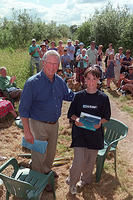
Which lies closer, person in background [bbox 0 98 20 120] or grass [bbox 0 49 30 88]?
person in background [bbox 0 98 20 120]

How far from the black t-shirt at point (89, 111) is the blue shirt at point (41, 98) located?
0.26m

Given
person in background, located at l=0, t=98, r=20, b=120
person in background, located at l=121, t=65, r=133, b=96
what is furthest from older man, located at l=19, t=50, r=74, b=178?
person in background, located at l=121, t=65, r=133, b=96

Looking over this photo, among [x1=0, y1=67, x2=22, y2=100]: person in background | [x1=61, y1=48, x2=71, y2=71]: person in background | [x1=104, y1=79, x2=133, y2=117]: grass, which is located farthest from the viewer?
[x1=61, y1=48, x2=71, y2=71]: person in background

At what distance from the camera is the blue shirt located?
93.3 inches

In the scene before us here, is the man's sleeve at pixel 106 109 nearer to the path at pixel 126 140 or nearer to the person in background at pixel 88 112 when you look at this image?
the person in background at pixel 88 112

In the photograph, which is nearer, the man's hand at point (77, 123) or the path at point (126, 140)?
the man's hand at point (77, 123)

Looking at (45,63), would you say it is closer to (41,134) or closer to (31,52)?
(41,134)

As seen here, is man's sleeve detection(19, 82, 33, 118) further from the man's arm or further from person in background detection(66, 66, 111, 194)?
person in background detection(66, 66, 111, 194)

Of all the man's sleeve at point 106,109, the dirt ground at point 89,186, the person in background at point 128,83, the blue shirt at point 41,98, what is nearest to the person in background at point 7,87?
the dirt ground at point 89,186

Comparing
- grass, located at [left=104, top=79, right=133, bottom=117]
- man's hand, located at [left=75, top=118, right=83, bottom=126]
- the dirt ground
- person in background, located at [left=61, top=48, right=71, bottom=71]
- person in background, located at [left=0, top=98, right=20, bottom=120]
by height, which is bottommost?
grass, located at [left=104, top=79, right=133, bottom=117]

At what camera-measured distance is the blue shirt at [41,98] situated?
237 centimetres

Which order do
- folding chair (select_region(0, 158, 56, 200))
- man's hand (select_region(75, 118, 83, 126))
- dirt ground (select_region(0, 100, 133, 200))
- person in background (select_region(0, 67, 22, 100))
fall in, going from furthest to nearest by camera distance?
person in background (select_region(0, 67, 22, 100)) → dirt ground (select_region(0, 100, 133, 200)) → man's hand (select_region(75, 118, 83, 126)) → folding chair (select_region(0, 158, 56, 200))

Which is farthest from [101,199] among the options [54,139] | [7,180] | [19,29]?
[19,29]

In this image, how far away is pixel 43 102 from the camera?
8.18 feet
